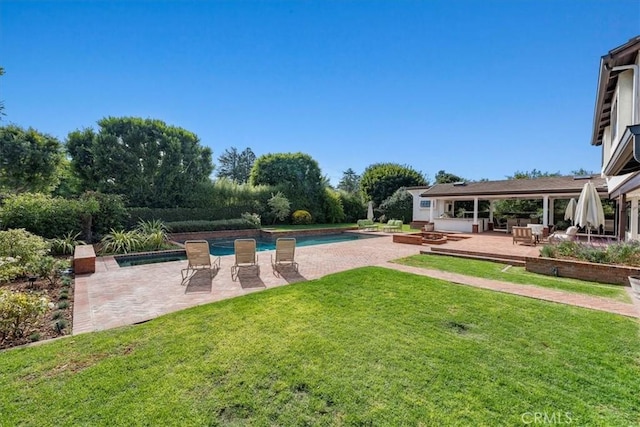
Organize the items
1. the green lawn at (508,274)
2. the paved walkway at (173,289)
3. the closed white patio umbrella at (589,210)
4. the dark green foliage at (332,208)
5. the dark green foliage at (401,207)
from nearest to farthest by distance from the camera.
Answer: the paved walkway at (173,289) < the green lawn at (508,274) < the closed white patio umbrella at (589,210) < the dark green foliage at (401,207) < the dark green foliage at (332,208)

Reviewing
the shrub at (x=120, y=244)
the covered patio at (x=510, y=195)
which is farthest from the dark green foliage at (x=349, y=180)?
the shrub at (x=120, y=244)

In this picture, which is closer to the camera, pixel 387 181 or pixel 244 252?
pixel 244 252

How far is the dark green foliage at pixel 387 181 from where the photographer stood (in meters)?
36.5

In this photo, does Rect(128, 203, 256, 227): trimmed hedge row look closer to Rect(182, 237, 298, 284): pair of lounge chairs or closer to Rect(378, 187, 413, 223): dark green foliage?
Rect(182, 237, 298, 284): pair of lounge chairs

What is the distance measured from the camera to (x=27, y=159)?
18594 millimetres

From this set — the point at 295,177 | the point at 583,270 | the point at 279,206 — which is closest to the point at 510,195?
the point at 583,270

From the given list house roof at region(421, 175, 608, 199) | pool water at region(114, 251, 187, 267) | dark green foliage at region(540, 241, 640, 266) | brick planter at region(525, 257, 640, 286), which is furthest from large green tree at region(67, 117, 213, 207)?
dark green foliage at region(540, 241, 640, 266)

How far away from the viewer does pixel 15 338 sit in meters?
4.21

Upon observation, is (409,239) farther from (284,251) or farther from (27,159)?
(27,159)

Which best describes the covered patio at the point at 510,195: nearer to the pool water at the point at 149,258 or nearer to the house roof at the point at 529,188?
the house roof at the point at 529,188

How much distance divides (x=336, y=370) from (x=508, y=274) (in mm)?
7380

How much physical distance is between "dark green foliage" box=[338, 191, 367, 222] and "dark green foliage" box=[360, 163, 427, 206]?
11.3 feet

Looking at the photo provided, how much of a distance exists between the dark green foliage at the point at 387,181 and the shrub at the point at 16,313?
113ft

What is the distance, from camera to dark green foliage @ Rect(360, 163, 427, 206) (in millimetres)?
36531
